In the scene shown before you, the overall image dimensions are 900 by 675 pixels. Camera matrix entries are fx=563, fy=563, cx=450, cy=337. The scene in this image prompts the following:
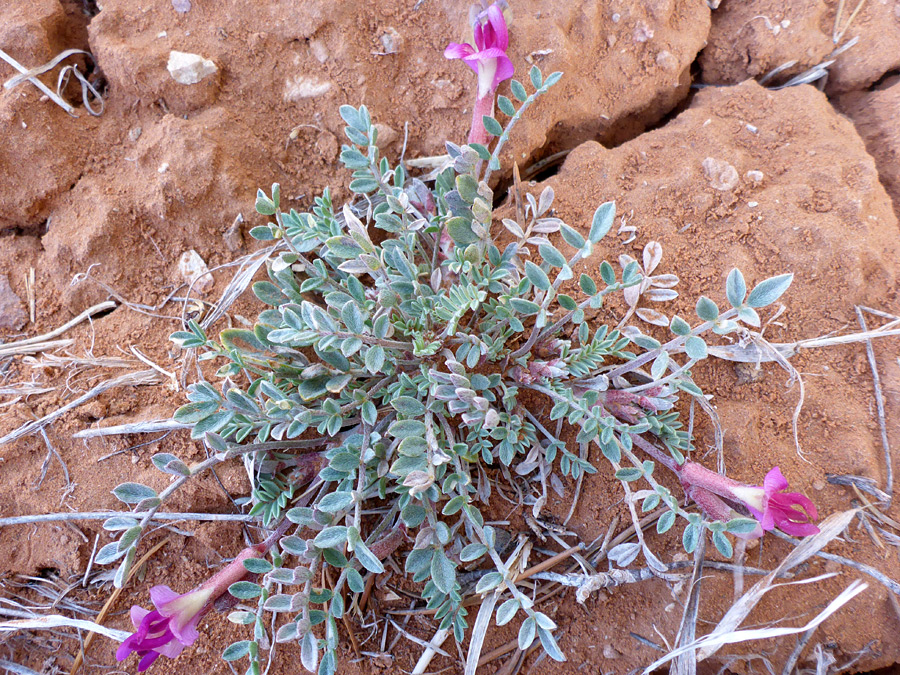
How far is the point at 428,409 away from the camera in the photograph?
6.38 feet

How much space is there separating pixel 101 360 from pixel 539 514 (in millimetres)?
1856

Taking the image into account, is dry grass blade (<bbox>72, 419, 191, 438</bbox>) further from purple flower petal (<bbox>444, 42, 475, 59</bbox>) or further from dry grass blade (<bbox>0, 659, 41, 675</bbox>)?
purple flower petal (<bbox>444, 42, 475, 59</bbox>)

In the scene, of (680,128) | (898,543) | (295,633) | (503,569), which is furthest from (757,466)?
(295,633)

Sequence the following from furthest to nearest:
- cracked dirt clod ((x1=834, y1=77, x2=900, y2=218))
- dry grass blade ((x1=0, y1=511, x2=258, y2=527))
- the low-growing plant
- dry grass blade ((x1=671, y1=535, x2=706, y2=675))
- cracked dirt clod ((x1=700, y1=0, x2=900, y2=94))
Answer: cracked dirt clod ((x1=700, y1=0, x2=900, y2=94)) < cracked dirt clod ((x1=834, y1=77, x2=900, y2=218)) < dry grass blade ((x1=0, y1=511, x2=258, y2=527)) < dry grass blade ((x1=671, y1=535, x2=706, y2=675)) < the low-growing plant

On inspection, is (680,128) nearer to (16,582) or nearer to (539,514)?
(539,514)

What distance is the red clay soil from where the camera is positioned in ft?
6.97

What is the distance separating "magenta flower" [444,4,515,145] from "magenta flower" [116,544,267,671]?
6.34ft

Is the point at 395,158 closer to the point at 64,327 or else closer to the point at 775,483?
the point at 64,327

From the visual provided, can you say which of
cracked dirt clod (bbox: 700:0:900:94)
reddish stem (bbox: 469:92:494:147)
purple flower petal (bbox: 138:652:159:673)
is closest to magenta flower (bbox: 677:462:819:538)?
reddish stem (bbox: 469:92:494:147)

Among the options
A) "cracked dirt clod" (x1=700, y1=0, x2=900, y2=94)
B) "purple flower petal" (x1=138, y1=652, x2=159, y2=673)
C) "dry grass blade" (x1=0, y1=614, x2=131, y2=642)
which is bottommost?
"dry grass blade" (x1=0, y1=614, x2=131, y2=642)

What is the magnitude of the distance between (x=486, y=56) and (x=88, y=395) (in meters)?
1.99

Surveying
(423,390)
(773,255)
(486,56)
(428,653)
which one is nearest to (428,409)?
(423,390)

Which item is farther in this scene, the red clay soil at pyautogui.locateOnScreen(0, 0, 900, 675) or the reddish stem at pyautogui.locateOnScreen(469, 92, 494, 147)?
the reddish stem at pyautogui.locateOnScreen(469, 92, 494, 147)

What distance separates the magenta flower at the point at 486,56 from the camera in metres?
2.07
